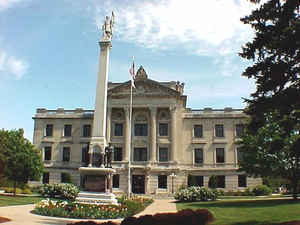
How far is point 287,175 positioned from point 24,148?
29886 mm

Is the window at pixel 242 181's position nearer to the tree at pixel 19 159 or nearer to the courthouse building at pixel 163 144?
the courthouse building at pixel 163 144

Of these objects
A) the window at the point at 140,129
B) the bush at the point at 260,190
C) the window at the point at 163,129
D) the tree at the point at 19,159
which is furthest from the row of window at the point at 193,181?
the tree at the point at 19,159

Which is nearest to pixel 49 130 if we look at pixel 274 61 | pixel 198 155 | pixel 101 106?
pixel 198 155

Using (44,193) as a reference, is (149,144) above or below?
above

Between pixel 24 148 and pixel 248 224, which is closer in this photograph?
pixel 248 224

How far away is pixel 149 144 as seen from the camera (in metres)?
55.9

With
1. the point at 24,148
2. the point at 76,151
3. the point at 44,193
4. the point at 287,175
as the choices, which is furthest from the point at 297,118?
the point at 76,151

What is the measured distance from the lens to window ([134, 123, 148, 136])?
5706cm

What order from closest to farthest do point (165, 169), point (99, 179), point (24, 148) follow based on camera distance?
point (99, 179), point (24, 148), point (165, 169)

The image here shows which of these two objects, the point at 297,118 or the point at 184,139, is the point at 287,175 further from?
the point at 184,139

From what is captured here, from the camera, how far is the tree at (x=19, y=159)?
40.9 meters

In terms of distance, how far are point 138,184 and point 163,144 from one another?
24.3 feet

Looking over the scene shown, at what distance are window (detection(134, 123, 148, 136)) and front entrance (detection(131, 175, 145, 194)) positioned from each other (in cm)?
697

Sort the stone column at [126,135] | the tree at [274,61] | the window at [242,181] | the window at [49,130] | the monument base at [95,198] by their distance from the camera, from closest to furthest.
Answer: the tree at [274,61] < the monument base at [95,198] < the window at [242,181] < the stone column at [126,135] < the window at [49,130]
